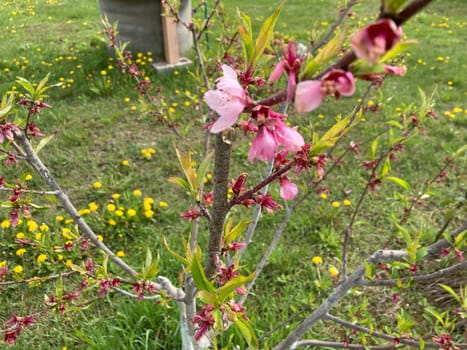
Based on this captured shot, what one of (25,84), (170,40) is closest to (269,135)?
(25,84)

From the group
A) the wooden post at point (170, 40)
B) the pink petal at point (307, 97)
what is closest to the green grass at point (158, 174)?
the wooden post at point (170, 40)

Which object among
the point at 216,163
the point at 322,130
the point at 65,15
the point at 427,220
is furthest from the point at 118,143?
the point at 65,15

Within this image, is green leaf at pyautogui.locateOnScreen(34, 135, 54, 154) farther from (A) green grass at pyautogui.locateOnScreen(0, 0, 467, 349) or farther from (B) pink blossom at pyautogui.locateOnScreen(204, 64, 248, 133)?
(A) green grass at pyautogui.locateOnScreen(0, 0, 467, 349)

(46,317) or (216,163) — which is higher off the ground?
(216,163)

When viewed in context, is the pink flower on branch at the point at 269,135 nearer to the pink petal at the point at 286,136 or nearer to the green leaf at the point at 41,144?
the pink petal at the point at 286,136

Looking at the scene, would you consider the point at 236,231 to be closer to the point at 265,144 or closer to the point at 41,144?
the point at 265,144

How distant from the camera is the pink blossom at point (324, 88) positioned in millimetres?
480

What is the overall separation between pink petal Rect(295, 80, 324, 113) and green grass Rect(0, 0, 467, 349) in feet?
3.97

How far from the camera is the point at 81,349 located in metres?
2.24

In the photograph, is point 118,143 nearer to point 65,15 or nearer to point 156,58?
point 156,58

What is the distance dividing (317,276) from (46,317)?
1.79 metres

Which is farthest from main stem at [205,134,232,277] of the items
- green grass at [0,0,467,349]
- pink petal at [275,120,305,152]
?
green grass at [0,0,467,349]

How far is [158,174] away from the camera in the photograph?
3.64m

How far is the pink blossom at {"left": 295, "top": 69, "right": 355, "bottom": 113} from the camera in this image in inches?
18.9
